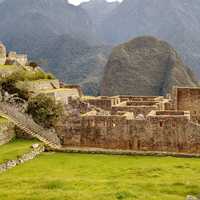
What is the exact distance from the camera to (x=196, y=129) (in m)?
32.4

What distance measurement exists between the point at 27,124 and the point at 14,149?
19.0ft

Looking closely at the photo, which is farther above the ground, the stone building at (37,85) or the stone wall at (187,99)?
the stone building at (37,85)

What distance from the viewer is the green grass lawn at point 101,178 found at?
19031 mm

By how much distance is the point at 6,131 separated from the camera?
31.6 m

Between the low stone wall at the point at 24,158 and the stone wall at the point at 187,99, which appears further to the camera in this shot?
the stone wall at the point at 187,99

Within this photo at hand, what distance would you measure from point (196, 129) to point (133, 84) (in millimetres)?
103634

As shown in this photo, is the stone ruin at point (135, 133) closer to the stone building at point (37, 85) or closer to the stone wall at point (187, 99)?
the stone building at point (37, 85)

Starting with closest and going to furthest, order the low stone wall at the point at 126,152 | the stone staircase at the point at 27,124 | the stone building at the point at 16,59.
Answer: the low stone wall at the point at 126,152 → the stone staircase at the point at 27,124 → the stone building at the point at 16,59

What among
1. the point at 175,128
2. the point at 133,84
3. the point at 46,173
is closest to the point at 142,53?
the point at 133,84

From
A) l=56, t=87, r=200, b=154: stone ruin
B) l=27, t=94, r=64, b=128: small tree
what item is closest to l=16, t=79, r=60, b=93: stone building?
l=27, t=94, r=64, b=128: small tree

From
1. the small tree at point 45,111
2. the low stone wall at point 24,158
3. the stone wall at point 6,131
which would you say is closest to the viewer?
the low stone wall at point 24,158

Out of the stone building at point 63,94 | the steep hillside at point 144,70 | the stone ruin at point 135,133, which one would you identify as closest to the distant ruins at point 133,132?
the stone ruin at point 135,133

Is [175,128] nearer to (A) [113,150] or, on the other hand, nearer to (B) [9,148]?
(A) [113,150]

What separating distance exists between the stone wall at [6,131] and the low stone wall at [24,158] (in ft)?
7.72
